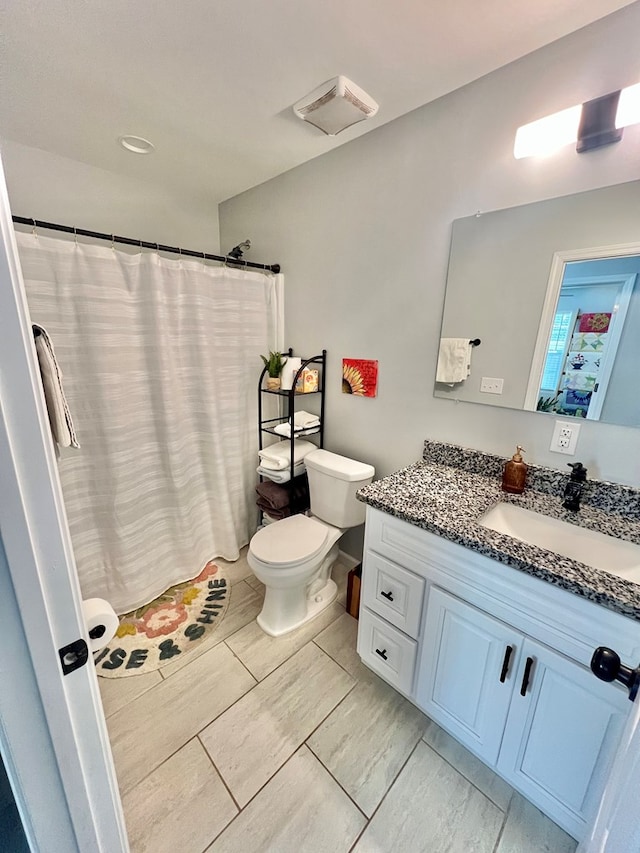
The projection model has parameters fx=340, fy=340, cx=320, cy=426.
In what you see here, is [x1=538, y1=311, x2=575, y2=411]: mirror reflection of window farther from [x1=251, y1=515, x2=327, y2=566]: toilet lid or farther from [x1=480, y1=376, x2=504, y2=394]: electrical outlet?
[x1=251, y1=515, x2=327, y2=566]: toilet lid

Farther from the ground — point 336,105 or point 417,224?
point 336,105

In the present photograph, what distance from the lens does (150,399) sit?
1740mm

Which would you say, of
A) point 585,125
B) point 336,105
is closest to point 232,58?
point 336,105

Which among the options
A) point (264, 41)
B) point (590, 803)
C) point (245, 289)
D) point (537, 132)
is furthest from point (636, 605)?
point (245, 289)

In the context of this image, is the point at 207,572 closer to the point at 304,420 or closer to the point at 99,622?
the point at 304,420

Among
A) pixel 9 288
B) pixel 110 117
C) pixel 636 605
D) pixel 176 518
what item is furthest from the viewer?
pixel 176 518

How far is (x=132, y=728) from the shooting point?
4.17 feet

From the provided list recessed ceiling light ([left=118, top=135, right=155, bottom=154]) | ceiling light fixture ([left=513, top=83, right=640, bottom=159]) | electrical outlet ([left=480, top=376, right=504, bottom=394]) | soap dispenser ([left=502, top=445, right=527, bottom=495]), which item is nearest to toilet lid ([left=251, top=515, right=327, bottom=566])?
soap dispenser ([left=502, top=445, right=527, bottom=495])

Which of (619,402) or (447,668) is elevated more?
(619,402)

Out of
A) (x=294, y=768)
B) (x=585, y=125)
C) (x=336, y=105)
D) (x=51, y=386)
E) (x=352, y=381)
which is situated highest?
(x=336, y=105)

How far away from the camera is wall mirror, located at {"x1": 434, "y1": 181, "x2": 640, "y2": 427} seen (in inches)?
42.6

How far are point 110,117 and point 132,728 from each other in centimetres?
247

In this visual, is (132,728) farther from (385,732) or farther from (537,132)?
(537,132)

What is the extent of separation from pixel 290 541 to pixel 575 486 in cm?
119
